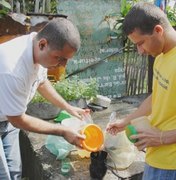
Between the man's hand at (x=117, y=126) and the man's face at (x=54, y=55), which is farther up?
the man's face at (x=54, y=55)

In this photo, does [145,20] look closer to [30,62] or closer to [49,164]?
[30,62]

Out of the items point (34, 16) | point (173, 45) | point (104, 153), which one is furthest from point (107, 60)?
point (173, 45)

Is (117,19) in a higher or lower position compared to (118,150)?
higher

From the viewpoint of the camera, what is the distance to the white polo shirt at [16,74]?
252cm

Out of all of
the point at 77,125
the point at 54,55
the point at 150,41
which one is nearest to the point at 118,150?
the point at 77,125

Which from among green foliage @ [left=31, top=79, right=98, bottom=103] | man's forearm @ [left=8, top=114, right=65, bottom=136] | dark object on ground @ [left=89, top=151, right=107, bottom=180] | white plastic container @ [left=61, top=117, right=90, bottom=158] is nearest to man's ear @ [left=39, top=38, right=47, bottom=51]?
man's forearm @ [left=8, top=114, right=65, bottom=136]

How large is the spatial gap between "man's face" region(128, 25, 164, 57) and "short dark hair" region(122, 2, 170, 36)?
2 centimetres

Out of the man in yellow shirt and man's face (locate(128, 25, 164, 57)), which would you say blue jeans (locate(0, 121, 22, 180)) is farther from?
man's face (locate(128, 25, 164, 57))

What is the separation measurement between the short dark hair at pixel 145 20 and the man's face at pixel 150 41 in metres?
0.02

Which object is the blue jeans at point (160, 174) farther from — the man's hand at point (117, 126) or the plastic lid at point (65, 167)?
the plastic lid at point (65, 167)

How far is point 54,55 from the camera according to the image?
2549mm

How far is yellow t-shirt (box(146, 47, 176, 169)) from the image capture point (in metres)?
2.10

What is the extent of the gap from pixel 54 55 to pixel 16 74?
1.01 ft

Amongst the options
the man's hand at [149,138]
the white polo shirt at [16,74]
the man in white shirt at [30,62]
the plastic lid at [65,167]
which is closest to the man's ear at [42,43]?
the man in white shirt at [30,62]
